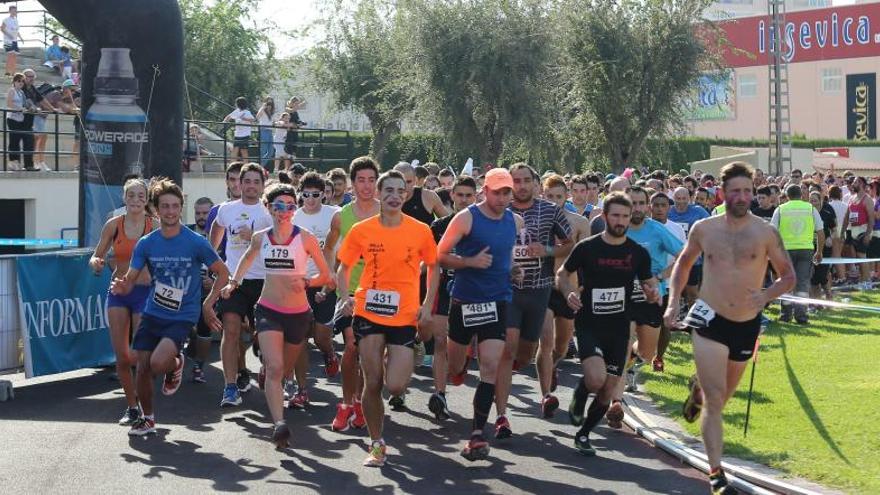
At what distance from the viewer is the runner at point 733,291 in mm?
8023

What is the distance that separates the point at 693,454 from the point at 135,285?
439 centimetres

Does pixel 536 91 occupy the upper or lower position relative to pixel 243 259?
upper

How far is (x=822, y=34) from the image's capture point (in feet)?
239

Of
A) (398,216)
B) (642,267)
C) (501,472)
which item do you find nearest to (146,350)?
(398,216)

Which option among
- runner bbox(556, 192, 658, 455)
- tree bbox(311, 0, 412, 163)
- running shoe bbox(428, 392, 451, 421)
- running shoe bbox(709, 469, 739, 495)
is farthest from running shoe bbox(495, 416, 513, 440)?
tree bbox(311, 0, 412, 163)

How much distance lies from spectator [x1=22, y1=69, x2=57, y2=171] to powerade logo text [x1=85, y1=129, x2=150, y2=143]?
7361mm

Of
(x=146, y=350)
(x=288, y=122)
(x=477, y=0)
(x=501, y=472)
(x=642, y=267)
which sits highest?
(x=477, y=0)

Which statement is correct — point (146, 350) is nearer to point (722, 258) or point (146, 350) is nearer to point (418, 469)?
point (418, 469)

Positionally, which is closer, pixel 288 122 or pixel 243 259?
pixel 243 259

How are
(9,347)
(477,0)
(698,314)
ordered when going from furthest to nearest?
(477,0) < (9,347) < (698,314)

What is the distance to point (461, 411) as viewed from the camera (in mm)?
10773

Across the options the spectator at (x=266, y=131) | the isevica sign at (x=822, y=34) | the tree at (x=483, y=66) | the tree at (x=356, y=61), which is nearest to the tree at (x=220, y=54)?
the tree at (x=356, y=61)

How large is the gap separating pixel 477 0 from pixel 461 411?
23918 mm

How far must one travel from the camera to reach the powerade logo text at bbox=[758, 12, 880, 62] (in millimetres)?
70250
